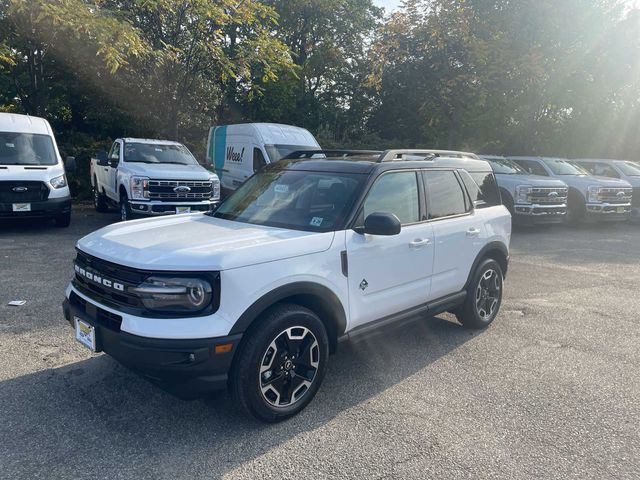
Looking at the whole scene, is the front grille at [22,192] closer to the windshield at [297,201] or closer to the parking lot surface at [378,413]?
the parking lot surface at [378,413]

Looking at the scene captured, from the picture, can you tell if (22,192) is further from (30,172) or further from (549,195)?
(549,195)

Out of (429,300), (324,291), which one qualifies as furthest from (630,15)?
(324,291)

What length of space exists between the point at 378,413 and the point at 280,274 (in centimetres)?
123

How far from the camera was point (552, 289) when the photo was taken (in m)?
7.35

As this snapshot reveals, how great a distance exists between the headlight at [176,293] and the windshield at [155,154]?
30.6ft

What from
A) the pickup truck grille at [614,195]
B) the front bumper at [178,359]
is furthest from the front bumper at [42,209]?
the pickup truck grille at [614,195]

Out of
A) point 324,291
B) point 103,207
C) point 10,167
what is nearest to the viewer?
point 324,291

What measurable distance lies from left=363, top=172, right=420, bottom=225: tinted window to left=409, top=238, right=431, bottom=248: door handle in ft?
0.57

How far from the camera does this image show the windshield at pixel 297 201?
402cm

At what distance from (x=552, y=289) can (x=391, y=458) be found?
5.09 m

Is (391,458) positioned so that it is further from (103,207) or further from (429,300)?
(103,207)

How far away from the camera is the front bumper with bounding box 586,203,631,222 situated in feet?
46.1

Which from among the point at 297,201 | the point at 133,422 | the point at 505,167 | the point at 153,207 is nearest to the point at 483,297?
the point at 297,201

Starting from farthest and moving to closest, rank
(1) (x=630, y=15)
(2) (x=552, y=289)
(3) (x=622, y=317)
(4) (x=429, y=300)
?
(1) (x=630, y=15) < (2) (x=552, y=289) < (3) (x=622, y=317) < (4) (x=429, y=300)
